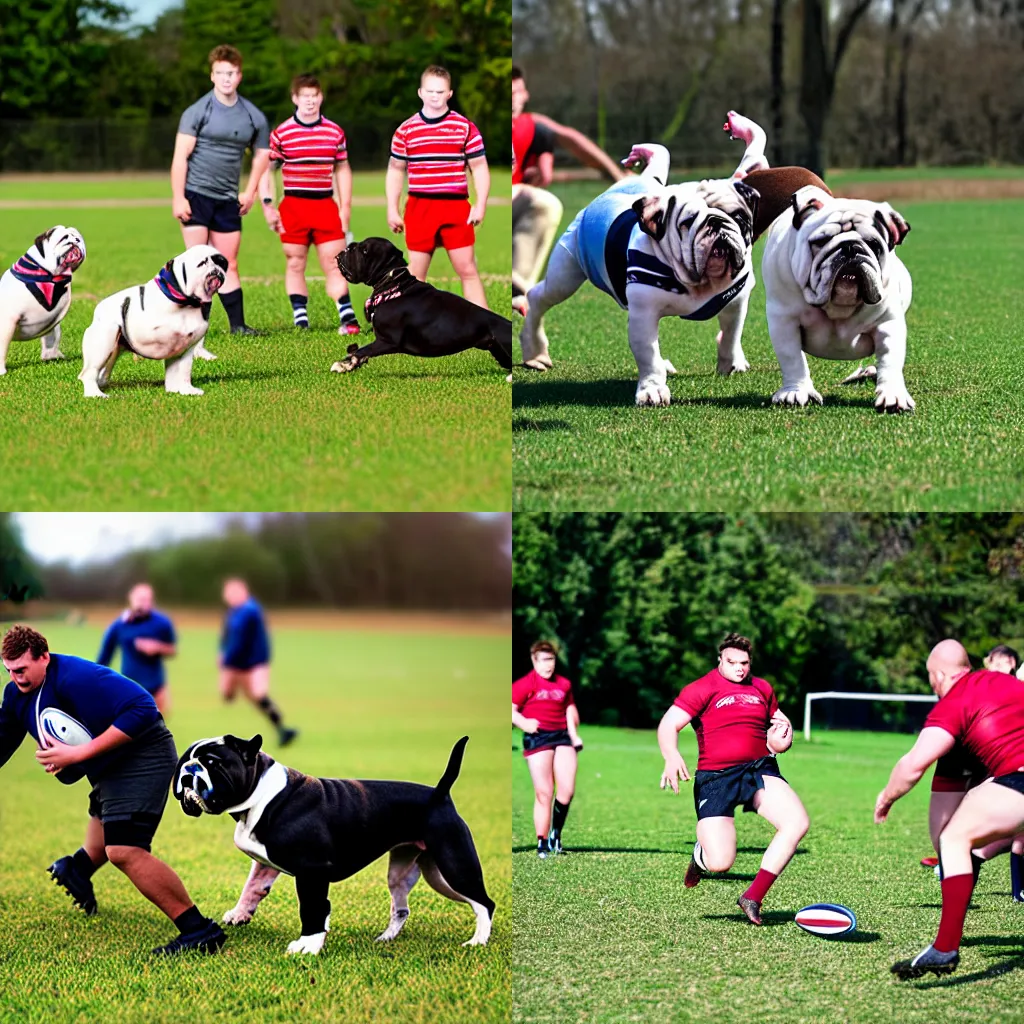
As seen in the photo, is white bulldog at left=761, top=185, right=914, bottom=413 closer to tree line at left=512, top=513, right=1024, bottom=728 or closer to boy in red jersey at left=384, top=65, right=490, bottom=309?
boy in red jersey at left=384, top=65, right=490, bottom=309

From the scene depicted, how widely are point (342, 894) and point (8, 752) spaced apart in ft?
5.54

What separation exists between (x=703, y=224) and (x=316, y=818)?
3.36 meters

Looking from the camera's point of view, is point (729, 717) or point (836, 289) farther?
point (836, 289)

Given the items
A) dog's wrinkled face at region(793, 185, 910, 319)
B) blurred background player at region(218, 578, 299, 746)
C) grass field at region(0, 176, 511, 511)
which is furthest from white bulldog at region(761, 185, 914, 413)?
blurred background player at region(218, 578, 299, 746)

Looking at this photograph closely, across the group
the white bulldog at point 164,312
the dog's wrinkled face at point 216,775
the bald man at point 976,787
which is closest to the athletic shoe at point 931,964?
the bald man at point 976,787

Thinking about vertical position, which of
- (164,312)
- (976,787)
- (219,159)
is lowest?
(976,787)

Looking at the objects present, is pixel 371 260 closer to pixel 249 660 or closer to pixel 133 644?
pixel 133 644

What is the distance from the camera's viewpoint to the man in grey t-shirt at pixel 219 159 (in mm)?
8898

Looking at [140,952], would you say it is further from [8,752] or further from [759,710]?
[759,710]

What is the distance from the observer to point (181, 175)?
8.85 m

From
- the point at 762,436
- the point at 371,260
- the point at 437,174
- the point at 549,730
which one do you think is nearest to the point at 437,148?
the point at 437,174

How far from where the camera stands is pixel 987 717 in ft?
16.0

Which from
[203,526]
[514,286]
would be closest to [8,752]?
[514,286]

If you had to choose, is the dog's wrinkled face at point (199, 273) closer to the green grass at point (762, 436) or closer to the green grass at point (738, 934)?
the green grass at point (762, 436)
